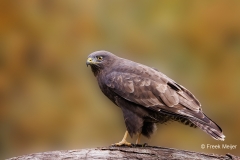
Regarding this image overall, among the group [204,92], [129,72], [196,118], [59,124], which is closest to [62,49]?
[59,124]

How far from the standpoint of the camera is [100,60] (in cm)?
426

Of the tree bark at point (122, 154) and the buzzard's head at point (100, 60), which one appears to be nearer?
the tree bark at point (122, 154)

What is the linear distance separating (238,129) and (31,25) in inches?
121

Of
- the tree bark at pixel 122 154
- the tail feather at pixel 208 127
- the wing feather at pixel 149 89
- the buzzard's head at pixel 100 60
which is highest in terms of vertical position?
the buzzard's head at pixel 100 60

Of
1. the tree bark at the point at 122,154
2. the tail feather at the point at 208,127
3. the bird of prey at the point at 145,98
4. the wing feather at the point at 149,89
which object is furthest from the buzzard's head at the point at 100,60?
the tail feather at the point at 208,127

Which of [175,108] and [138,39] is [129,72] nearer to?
[175,108]

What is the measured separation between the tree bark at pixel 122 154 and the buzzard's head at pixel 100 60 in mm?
867

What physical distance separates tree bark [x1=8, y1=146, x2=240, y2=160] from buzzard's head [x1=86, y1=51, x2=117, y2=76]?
87 centimetres

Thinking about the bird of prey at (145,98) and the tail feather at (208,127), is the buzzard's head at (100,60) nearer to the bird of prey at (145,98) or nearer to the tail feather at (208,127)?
the bird of prey at (145,98)

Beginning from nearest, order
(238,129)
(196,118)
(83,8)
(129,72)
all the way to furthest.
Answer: (196,118) → (129,72) → (238,129) → (83,8)

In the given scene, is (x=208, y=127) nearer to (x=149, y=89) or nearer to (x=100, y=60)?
(x=149, y=89)

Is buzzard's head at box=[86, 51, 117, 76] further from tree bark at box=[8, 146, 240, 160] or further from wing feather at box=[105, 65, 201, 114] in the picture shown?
tree bark at box=[8, 146, 240, 160]

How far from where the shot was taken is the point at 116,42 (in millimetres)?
5430

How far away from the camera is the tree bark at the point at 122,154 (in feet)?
12.2
